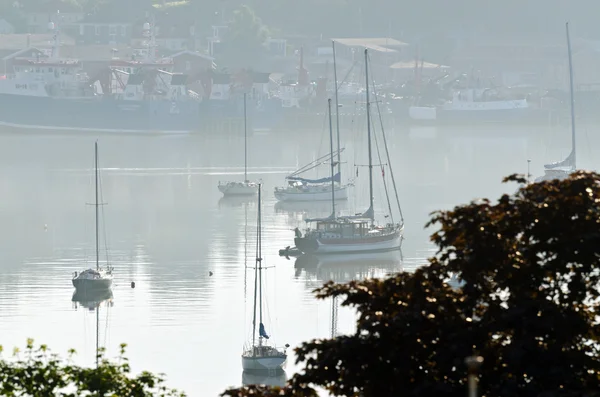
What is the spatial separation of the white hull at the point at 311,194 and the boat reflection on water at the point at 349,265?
10432mm

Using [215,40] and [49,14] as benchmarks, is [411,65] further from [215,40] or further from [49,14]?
[49,14]

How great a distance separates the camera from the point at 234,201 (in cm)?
3953

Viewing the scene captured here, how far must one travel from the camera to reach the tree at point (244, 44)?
9244 centimetres

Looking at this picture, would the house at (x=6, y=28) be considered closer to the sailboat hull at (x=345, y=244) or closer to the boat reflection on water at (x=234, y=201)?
the boat reflection on water at (x=234, y=201)

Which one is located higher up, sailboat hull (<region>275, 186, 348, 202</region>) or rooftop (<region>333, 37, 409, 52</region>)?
rooftop (<region>333, 37, 409, 52</region>)

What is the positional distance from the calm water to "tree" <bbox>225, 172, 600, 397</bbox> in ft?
27.1

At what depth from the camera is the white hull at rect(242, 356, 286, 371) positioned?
17.6 metres

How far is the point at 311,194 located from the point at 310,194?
1.6 inches

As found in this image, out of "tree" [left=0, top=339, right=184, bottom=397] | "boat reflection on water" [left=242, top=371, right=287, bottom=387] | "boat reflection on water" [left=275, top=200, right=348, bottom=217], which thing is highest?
"boat reflection on water" [left=275, top=200, right=348, bottom=217]

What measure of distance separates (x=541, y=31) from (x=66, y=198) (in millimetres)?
69121

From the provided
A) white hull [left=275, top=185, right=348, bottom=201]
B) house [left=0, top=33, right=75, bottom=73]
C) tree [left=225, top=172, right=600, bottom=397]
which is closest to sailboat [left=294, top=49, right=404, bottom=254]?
white hull [left=275, top=185, right=348, bottom=201]

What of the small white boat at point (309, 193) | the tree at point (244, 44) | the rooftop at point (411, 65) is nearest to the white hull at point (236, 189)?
the small white boat at point (309, 193)

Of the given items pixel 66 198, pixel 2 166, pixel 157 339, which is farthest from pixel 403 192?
pixel 157 339

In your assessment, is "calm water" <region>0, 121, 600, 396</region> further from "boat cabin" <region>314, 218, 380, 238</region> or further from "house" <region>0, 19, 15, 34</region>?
"house" <region>0, 19, 15, 34</region>
